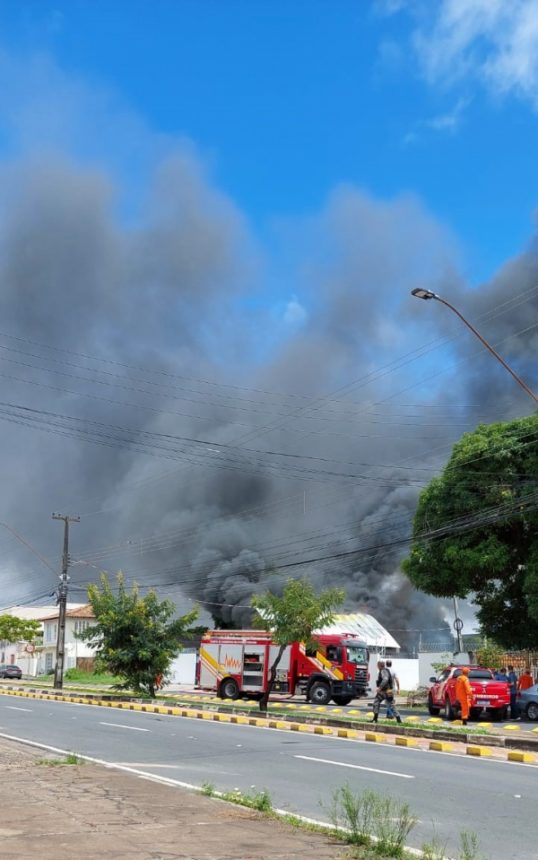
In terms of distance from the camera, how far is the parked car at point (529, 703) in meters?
28.2

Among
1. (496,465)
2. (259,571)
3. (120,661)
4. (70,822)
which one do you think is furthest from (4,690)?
(259,571)

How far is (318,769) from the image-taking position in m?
13.1

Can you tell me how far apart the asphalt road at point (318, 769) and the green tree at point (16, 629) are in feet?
211

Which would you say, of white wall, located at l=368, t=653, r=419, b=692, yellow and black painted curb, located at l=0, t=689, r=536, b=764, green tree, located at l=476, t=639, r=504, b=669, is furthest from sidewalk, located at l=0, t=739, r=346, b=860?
white wall, located at l=368, t=653, r=419, b=692

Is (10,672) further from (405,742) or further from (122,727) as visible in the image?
(405,742)

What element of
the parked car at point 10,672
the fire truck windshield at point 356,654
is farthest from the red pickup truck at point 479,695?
the parked car at point 10,672

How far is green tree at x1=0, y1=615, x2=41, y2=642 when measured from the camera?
82.9m

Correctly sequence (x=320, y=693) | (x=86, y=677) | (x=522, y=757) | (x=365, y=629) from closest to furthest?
1. (x=522, y=757)
2. (x=320, y=693)
3. (x=86, y=677)
4. (x=365, y=629)

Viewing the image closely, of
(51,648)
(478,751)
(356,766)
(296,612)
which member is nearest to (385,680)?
(296,612)

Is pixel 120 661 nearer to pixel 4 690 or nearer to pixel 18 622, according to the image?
pixel 4 690

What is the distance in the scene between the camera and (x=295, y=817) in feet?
28.0

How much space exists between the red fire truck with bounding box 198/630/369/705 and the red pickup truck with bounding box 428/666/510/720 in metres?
7.83

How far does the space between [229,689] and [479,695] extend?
1346 centimetres

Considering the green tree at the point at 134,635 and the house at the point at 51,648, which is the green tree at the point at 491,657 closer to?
the green tree at the point at 134,635
